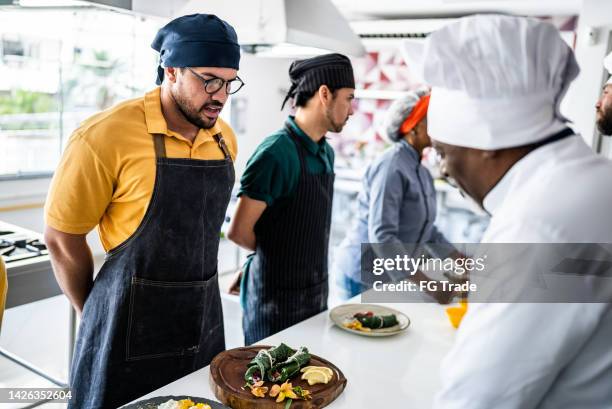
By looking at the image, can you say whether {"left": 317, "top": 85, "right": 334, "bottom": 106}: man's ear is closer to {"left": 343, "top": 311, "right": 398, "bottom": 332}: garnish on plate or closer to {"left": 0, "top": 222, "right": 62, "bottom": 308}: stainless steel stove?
{"left": 343, "top": 311, "right": 398, "bottom": 332}: garnish on plate

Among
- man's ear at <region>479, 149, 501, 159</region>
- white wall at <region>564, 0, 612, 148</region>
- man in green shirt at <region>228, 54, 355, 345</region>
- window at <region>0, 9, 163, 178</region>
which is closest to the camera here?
man's ear at <region>479, 149, 501, 159</region>

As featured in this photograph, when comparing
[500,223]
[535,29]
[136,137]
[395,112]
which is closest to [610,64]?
[395,112]

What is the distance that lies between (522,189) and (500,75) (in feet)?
0.65

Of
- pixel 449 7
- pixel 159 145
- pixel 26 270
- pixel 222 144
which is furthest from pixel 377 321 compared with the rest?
pixel 449 7

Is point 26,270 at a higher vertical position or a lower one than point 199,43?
lower

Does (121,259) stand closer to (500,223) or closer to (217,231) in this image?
(217,231)

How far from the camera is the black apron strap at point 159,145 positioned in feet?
5.75

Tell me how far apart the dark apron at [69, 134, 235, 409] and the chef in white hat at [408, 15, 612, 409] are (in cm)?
96

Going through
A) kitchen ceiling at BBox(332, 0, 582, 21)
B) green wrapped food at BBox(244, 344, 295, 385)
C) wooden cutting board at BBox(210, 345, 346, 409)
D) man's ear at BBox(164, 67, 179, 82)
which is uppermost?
kitchen ceiling at BBox(332, 0, 582, 21)

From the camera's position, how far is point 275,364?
1.52m

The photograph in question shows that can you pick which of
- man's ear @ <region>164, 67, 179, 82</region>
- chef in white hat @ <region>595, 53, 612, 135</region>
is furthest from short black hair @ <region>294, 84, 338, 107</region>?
chef in white hat @ <region>595, 53, 612, 135</region>

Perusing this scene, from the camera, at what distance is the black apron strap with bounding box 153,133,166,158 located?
1.75m

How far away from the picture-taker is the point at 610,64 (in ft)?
7.00

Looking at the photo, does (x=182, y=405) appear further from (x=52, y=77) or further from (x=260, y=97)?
(x=260, y=97)
